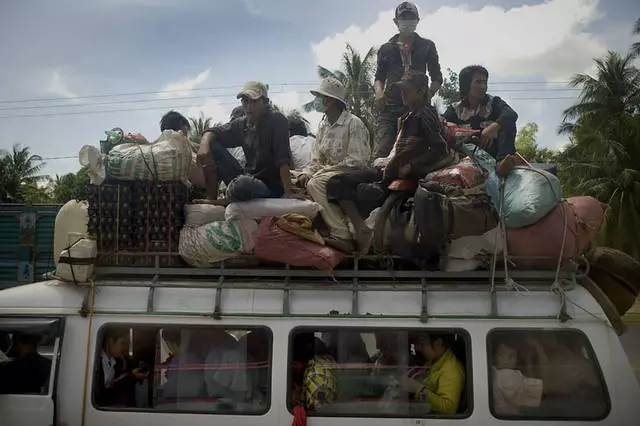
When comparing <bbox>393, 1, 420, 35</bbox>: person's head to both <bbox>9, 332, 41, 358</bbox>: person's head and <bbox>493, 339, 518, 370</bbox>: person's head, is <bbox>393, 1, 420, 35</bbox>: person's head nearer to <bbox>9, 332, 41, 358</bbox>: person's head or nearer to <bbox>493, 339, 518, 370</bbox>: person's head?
<bbox>493, 339, 518, 370</bbox>: person's head

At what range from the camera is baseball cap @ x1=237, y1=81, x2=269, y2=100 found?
172 inches

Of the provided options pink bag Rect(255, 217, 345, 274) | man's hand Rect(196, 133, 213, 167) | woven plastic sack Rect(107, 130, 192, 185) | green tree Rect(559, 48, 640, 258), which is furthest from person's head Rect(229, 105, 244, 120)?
green tree Rect(559, 48, 640, 258)

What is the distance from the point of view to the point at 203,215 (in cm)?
404

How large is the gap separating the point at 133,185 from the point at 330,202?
1314mm

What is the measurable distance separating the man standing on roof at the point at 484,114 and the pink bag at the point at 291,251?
1.69m

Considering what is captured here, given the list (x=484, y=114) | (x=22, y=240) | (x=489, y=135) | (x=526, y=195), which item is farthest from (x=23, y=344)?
(x=22, y=240)

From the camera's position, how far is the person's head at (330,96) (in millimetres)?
4609

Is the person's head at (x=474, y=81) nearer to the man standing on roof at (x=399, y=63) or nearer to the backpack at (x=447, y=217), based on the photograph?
the man standing on roof at (x=399, y=63)

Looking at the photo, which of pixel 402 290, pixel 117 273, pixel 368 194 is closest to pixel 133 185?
pixel 117 273

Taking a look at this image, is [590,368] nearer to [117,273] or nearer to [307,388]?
[307,388]

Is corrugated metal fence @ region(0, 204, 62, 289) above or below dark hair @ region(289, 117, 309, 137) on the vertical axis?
below

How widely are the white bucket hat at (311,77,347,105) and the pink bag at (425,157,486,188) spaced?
1.04m

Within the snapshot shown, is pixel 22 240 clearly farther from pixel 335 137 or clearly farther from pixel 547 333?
pixel 547 333

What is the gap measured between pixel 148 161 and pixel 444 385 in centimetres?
234
